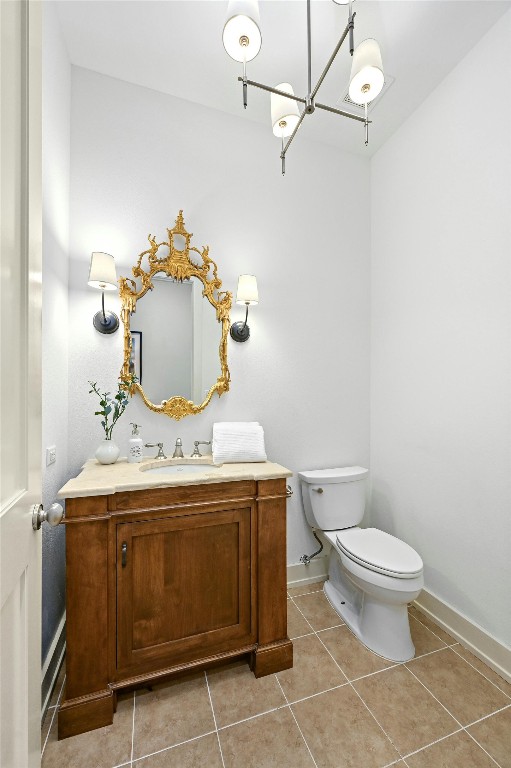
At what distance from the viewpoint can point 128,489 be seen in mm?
1348

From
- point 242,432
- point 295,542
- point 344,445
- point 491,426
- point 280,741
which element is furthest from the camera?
point 344,445

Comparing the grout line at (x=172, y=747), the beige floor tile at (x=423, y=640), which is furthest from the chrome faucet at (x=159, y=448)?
the beige floor tile at (x=423, y=640)

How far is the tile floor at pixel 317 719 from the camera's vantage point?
1208 millimetres

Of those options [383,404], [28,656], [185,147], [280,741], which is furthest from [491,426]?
[185,147]

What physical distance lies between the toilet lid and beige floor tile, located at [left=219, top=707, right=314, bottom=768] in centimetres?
70

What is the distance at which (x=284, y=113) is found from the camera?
Result: 58.4 inches

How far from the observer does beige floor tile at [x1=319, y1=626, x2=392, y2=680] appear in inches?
62.7

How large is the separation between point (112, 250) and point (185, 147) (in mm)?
782

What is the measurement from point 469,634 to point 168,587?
5.01 ft

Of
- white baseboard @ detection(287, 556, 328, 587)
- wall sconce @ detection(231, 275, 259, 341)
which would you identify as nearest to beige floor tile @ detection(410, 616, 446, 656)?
white baseboard @ detection(287, 556, 328, 587)

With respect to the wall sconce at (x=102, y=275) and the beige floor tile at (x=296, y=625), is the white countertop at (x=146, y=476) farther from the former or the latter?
the beige floor tile at (x=296, y=625)

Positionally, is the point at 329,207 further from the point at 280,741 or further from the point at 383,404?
the point at 280,741

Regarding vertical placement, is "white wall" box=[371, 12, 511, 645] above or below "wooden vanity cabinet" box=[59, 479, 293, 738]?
above

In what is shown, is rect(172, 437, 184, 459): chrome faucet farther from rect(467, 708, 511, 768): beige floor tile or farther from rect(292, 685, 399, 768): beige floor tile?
rect(467, 708, 511, 768): beige floor tile
